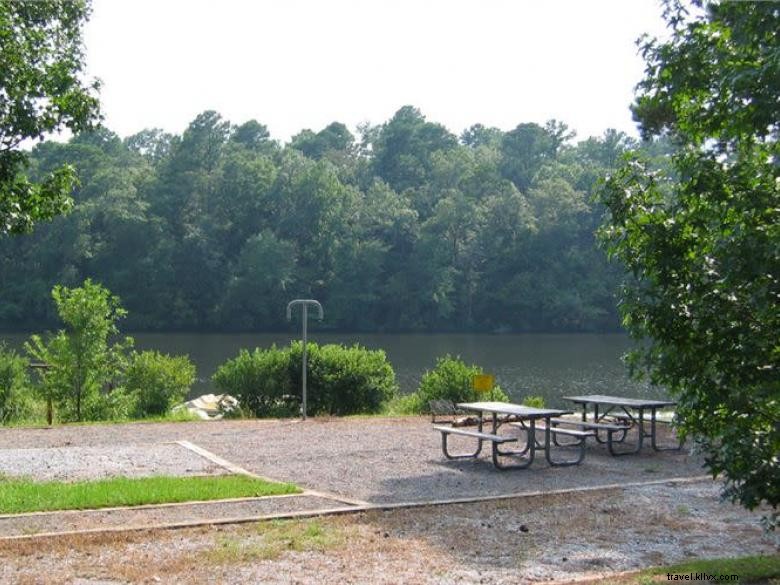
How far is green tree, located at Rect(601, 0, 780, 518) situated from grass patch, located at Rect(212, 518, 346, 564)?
9.18 ft

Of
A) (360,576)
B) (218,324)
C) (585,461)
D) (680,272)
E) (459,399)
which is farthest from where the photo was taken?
(218,324)

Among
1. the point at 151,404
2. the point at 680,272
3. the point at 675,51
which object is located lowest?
the point at 151,404

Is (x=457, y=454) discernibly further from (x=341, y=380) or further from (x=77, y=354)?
(x=77, y=354)

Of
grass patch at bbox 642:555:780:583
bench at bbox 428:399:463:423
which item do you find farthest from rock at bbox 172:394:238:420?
grass patch at bbox 642:555:780:583

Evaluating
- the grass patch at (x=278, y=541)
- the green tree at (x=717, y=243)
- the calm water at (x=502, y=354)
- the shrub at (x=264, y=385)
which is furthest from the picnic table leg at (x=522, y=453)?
the calm water at (x=502, y=354)

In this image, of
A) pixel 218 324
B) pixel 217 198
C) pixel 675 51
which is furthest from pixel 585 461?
pixel 217 198

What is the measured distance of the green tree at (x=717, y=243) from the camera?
5.34 metres

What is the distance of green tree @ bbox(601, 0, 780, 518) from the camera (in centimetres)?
534

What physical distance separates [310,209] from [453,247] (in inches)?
439

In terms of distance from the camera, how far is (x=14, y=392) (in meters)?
18.4

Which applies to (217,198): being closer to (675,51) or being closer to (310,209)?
(310,209)

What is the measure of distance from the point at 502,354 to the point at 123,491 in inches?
1559

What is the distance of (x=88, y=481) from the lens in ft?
32.3

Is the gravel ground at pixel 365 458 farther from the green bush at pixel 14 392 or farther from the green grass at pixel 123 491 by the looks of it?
the green bush at pixel 14 392
